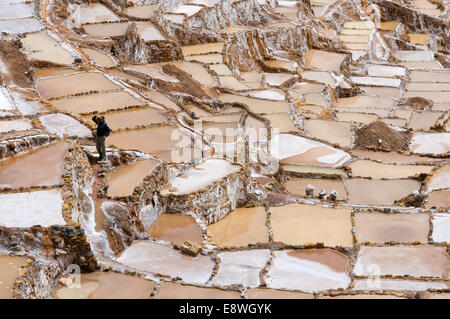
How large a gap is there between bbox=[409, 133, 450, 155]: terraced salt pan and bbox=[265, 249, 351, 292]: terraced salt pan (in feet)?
33.4

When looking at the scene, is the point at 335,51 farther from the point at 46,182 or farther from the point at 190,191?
the point at 46,182

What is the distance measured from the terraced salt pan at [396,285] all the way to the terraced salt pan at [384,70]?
22557mm

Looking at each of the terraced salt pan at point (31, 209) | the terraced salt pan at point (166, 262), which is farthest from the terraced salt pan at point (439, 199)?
the terraced salt pan at point (31, 209)

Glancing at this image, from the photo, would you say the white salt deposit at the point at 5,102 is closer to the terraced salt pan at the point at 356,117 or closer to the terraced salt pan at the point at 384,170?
the terraced salt pan at the point at 384,170

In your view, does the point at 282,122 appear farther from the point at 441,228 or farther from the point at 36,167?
the point at 36,167

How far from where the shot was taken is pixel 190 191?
13.6 metres

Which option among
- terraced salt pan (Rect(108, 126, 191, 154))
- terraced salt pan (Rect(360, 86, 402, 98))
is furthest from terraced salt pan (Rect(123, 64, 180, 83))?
terraced salt pan (Rect(360, 86, 402, 98))

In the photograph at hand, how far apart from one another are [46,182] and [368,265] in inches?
245

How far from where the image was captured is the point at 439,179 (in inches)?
670

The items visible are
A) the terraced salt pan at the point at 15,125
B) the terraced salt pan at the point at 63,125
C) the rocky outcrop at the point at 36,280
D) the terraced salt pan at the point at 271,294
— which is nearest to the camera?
the rocky outcrop at the point at 36,280

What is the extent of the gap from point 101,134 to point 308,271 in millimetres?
5098

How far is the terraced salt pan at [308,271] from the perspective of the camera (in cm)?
1085
